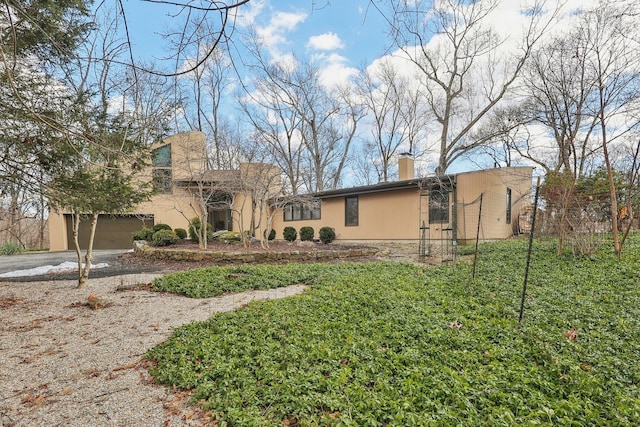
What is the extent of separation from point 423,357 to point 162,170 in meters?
10.8

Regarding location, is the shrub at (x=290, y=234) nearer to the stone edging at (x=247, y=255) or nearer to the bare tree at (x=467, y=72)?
the stone edging at (x=247, y=255)

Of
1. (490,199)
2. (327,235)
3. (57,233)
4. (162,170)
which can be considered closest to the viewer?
(162,170)

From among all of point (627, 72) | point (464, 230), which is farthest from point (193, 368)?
point (627, 72)

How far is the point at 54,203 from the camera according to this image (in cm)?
440

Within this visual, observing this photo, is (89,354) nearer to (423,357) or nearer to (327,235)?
(423,357)

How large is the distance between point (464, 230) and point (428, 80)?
10.2 metres

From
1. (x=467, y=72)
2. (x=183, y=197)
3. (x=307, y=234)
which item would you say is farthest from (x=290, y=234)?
(x=467, y=72)

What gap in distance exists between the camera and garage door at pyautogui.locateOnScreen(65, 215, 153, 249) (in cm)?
1502

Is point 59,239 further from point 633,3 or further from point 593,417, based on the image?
point 633,3

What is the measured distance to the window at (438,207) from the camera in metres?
11.0

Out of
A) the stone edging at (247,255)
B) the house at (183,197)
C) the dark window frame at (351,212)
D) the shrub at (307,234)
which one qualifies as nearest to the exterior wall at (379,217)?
the dark window frame at (351,212)

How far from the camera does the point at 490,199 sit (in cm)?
1127

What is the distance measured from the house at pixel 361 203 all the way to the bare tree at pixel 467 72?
16.7ft

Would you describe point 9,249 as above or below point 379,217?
below
